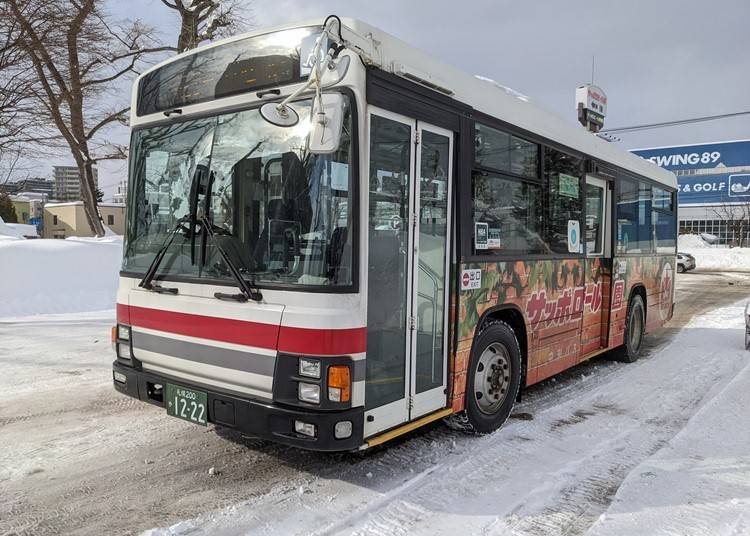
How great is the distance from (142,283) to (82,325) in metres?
6.85

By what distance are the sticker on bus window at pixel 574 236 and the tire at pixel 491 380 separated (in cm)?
160

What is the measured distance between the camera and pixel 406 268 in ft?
13.0

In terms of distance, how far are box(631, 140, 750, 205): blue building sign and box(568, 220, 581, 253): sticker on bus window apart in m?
33.3

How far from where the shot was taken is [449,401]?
443 centimetres

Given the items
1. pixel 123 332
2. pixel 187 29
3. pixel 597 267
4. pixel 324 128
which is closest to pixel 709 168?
pixel 187 29

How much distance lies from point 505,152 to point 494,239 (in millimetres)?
807

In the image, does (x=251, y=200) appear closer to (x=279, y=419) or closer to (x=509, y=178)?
(x=279, y=419)

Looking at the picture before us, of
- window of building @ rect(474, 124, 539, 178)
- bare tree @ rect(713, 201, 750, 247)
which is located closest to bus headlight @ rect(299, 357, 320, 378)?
window of building @ rect(474, 124, 539, 178)

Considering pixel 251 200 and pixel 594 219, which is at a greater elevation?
pixel 594 219

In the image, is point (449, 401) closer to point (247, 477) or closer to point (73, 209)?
point (247, 477)

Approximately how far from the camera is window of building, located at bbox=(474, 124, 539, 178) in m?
4.72

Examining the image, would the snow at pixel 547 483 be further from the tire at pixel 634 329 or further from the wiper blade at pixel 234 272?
the tire at pixel 634 329

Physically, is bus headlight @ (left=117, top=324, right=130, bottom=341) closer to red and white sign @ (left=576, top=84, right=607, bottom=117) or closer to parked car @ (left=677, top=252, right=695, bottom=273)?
red and white sign @ (left=576, top=84, right=607, bottom=117)

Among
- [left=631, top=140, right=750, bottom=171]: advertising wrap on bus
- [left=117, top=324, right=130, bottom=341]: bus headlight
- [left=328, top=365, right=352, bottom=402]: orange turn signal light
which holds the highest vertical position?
[left=631, top=140, right=750, bottom=171]: advertising wrap on bus
